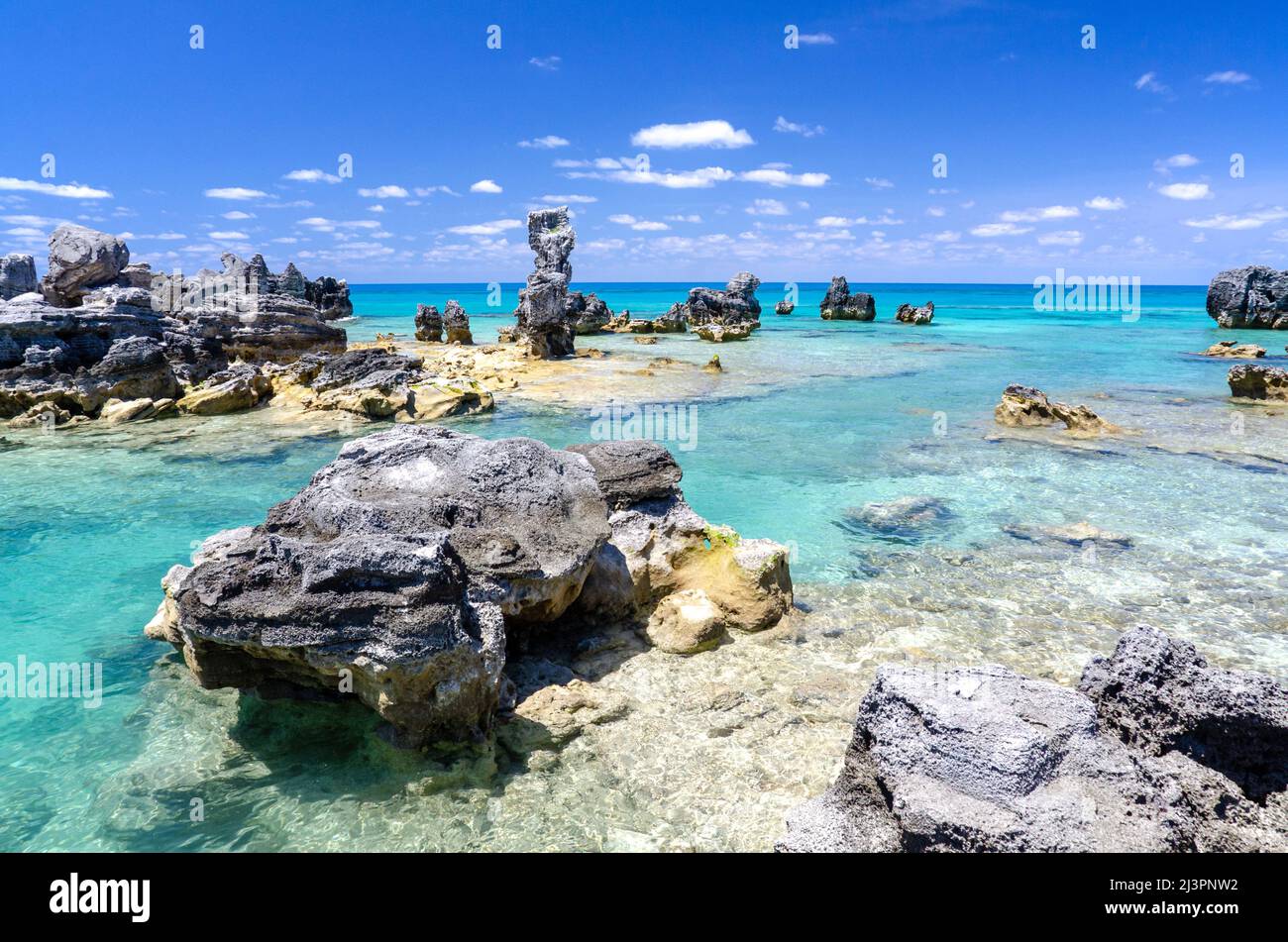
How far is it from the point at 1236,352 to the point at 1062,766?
52.3 metres

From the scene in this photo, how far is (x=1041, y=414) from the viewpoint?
2325 cm

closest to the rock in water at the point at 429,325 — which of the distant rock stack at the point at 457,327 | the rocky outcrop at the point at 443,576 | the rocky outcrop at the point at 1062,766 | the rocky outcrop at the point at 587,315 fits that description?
the distant rock stack at the point at 457,327

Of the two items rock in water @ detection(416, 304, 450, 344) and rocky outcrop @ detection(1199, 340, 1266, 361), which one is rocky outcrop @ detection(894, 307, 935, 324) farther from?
rock in water @ detection(416, 304, 450, 344)

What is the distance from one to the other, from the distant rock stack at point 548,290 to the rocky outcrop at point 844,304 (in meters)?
44.4

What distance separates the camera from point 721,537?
32.9 feet

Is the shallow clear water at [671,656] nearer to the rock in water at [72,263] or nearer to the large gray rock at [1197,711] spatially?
the large gray rock at [1197,711]

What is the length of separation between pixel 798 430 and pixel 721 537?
14.3 metres

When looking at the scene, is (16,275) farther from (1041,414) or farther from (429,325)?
(1041,414)

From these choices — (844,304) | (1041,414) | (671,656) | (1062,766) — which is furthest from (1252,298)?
(1062,766)

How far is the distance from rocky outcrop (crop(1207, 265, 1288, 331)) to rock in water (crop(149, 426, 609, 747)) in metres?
80.2

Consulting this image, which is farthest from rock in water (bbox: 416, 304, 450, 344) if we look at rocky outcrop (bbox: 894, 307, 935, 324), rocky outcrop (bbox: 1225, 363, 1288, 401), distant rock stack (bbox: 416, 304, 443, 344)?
rocky outcrop (bbox: 894, 307, 935, 324)

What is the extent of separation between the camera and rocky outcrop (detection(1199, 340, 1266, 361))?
141 ft
